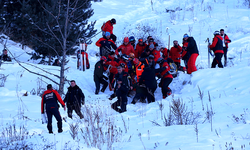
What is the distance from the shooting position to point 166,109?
777cm

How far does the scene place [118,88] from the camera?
9.16m

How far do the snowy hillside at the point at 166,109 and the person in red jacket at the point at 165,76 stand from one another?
516mm

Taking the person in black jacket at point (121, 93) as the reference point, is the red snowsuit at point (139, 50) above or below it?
above

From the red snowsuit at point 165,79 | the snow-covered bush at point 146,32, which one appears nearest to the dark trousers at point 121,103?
the red snowsuit at point 165,79

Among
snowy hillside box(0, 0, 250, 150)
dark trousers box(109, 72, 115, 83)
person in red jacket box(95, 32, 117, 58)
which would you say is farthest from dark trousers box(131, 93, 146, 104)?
person in red jacket box(95, 32, 117, 58)

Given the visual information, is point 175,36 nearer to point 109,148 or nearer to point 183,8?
Answer: point 183,8

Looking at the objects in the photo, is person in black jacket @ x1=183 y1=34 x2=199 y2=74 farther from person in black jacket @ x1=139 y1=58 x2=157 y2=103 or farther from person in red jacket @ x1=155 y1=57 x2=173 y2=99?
person in black jacket @ x1=139 y1=58 x2=157 y2=103

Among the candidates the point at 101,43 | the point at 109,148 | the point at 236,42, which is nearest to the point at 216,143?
the point at 109,148

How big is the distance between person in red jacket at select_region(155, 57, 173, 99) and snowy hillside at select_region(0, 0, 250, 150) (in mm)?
516

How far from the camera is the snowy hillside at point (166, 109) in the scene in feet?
15.8

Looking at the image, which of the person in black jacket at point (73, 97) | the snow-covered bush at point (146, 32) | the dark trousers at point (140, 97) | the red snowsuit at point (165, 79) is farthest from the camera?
the snow-covered bush at point (146, 32)

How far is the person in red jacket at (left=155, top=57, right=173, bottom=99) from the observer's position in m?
9.84

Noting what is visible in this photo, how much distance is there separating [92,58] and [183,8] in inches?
407

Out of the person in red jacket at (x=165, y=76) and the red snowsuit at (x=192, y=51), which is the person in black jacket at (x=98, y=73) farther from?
the red snowsuit at (x=192, y=51)
